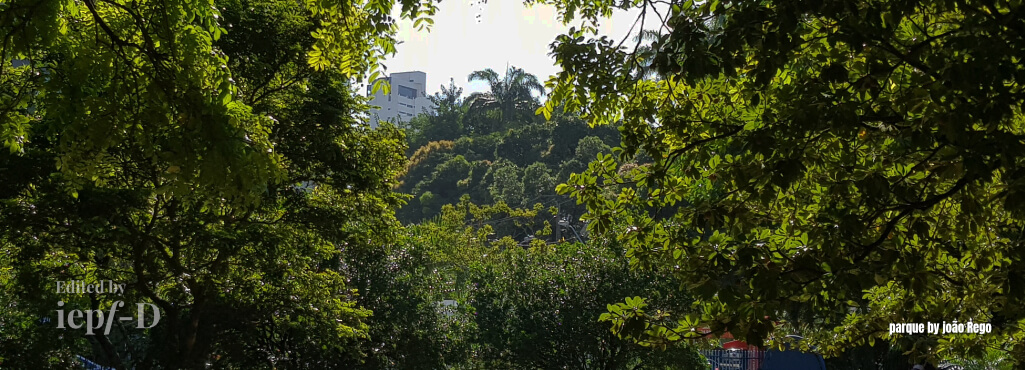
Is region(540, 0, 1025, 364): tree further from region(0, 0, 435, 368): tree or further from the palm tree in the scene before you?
the palm tree

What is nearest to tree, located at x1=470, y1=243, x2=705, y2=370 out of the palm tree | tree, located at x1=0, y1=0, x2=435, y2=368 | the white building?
tree, located at x1=0, y1=0, x2=435, y2=368

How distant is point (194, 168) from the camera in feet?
12.4

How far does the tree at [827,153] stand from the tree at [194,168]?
1.64 meters

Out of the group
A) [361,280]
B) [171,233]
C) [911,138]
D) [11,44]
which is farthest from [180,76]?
[361,280]

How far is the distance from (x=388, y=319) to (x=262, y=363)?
261 centimetres

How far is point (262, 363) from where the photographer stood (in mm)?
12367

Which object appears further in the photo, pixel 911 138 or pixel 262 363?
pixel 262 363

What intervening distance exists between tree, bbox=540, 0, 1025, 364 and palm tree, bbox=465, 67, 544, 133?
4930 centimetres

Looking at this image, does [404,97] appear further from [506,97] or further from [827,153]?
[827,153]

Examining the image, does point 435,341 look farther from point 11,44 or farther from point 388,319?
point 11,44

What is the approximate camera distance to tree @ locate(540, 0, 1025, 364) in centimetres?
354

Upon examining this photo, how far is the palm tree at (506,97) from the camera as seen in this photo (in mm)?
54750

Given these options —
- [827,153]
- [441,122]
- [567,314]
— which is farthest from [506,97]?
[827,153]

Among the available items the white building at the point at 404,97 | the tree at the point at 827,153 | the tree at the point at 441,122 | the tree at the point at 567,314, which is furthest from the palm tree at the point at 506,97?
the tree at the point at 827,153
